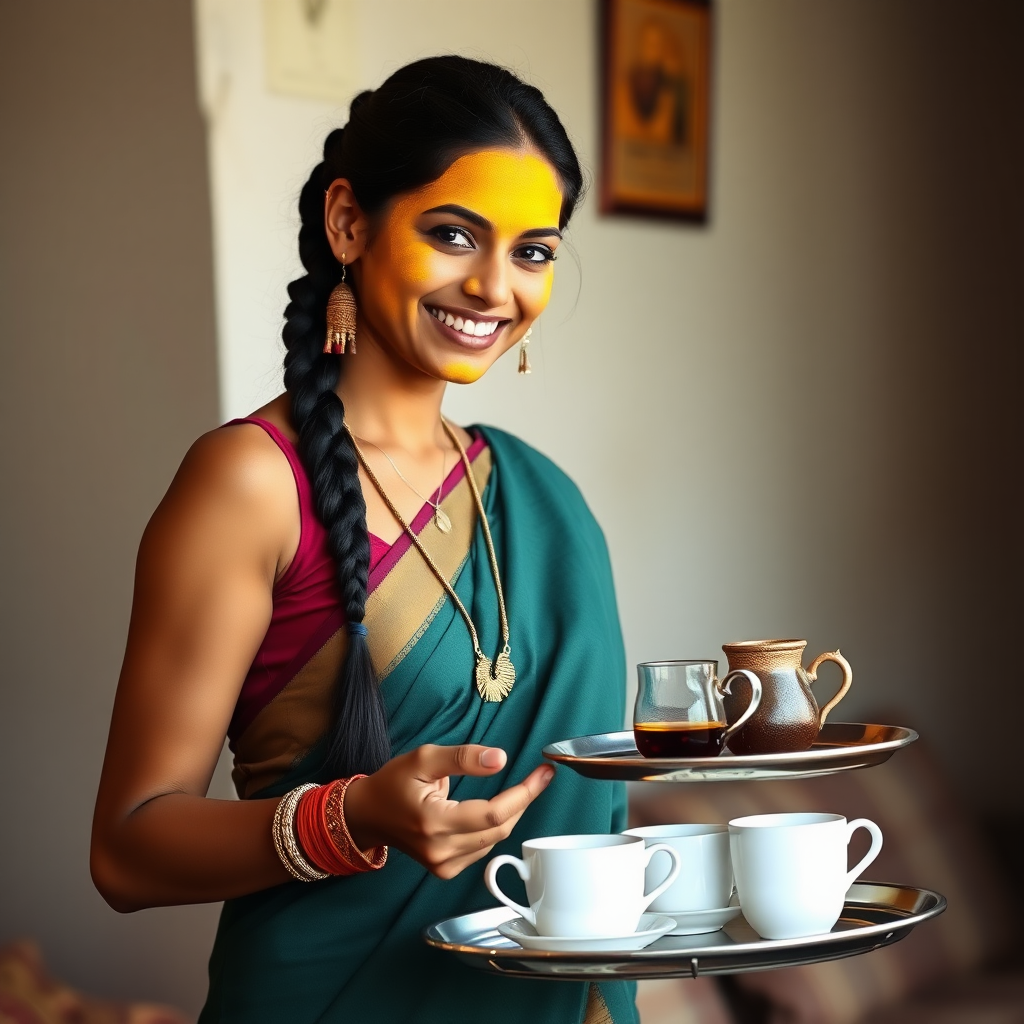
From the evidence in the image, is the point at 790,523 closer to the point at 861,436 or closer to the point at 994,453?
the point at 861,436

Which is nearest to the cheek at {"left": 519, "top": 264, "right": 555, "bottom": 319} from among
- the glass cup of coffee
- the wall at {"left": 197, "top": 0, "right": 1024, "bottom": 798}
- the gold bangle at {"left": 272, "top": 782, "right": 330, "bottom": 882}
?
the glass cup of coffee

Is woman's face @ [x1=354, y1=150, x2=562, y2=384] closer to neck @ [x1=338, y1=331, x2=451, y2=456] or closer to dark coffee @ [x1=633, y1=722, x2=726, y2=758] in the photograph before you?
neck @ [x1=338, y1=331, x2=451, y2=456]

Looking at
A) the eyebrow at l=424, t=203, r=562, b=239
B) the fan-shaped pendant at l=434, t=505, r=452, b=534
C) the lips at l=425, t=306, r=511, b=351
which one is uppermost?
the eyebrow at l=424, t=203, r=562, b=239

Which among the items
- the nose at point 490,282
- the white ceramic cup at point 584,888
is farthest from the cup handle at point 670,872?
the nose at point 490,282

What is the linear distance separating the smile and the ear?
0.11 metres

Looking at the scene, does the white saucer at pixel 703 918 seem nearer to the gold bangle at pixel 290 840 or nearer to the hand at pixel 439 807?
the hand at pixel 439 807

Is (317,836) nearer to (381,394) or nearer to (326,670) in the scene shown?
(326,670)

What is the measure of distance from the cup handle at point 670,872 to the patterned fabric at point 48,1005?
49.3 inches

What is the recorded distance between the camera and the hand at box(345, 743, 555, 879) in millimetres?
1096

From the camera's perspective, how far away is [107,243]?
2.34 metres

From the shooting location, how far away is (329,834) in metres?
1.20

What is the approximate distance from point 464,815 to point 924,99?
2.81 metres

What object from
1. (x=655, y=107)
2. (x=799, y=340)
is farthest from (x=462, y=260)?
(x=799, y=340)

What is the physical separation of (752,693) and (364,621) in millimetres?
399
